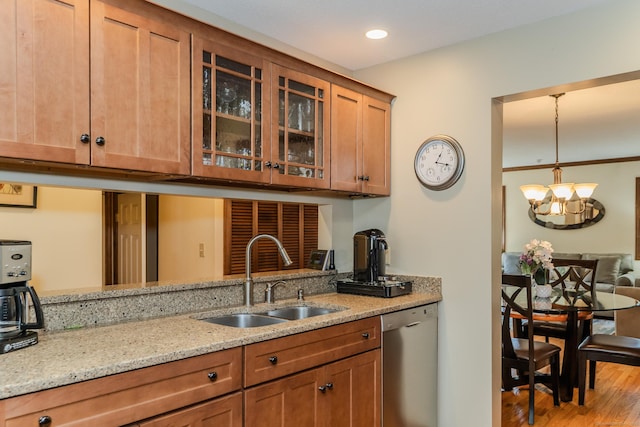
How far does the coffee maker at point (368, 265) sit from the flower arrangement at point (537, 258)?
5.43 feet

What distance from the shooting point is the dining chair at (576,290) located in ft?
13.0

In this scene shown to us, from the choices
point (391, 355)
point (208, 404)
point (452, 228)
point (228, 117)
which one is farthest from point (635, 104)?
point (208, 404)

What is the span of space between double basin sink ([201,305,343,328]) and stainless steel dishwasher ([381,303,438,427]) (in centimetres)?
36

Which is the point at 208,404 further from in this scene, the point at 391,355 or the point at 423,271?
the point at 423,271

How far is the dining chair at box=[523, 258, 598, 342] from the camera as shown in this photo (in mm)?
3950

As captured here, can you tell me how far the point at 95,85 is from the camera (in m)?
1.78

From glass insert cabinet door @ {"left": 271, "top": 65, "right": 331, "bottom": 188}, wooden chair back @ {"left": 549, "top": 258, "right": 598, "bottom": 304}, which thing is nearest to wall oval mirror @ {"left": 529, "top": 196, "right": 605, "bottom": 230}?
wooden chair back @ {"left": 549, "top": 258, "right": 598, "bottom": 304}

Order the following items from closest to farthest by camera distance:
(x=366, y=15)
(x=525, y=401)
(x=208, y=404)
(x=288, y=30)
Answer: (x=208, y=404)
(x=366, y=15)
(x=288, y=30)
(x=525, y=401)

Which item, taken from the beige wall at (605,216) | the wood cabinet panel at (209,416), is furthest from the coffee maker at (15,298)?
the beige wall at (605,216)

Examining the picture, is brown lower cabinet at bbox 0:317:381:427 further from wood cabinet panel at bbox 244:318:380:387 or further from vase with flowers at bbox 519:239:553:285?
vase with flowers at bbox 519:239:553:285

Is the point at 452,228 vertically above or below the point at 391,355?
above

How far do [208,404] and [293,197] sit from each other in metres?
1.47

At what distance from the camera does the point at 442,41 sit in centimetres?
282

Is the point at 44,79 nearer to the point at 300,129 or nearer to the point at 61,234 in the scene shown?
the point at 300,129
